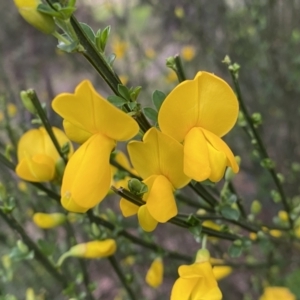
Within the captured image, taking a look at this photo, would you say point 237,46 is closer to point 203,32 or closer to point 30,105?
point 203,32

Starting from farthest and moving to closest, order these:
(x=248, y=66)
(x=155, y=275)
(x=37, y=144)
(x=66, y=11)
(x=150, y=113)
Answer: (x=248, y=66) → (x=155, y=275) → (x=37, y=144) → (x=150, y=113) → (x=66, y=11)

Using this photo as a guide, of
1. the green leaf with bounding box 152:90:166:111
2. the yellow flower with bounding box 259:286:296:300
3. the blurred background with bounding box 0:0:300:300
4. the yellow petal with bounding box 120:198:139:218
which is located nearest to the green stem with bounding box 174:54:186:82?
the green leaf with bounding box 152:90:166:111

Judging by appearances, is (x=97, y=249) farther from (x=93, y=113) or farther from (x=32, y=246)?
(x=93, y=113)

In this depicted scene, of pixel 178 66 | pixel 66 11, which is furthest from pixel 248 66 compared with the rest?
pixel 66 11

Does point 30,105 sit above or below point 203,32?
above

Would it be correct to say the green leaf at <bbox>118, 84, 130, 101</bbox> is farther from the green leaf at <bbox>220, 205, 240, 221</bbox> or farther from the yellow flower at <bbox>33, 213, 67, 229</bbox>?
the yellow flower at <bbox>33, 213, 67, 229</bbox>

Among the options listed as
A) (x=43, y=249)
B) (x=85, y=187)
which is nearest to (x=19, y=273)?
(x=43, y=249)
